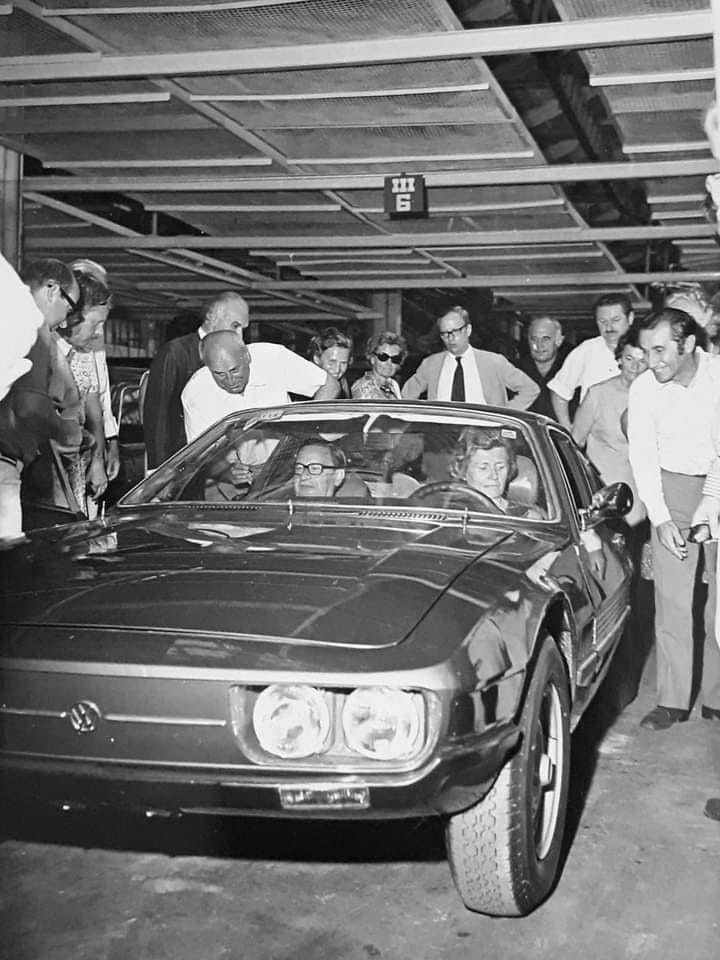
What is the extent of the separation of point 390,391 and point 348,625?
563 cm

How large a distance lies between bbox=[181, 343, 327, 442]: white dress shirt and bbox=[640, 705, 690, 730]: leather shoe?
235cm

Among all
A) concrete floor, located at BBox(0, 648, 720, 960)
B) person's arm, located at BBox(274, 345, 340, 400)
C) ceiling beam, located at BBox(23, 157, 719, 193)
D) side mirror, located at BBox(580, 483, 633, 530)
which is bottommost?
concrete floor, located at BBox(0, 648, 720, 960)

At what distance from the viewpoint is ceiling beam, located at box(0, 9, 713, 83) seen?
523 cm

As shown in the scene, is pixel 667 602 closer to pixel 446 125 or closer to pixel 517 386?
pixel 517 386

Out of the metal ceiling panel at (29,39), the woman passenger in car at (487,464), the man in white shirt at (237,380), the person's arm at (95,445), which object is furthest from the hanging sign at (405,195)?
the woman passenger in car at (487,464)

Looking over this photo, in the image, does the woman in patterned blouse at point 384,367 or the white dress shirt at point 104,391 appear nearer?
the white dress shirt at point 104,391

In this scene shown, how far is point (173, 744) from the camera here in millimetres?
2518

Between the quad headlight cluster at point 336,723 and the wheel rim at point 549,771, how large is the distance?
0.68 m

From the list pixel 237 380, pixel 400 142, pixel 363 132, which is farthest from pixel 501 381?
pixel 237 380

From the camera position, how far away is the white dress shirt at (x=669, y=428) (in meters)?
4.96

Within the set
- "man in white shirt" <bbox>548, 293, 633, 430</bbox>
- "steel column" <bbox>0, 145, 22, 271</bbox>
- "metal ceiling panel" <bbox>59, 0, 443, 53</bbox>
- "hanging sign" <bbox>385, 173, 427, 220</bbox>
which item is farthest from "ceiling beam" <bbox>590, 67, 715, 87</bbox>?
"steel column" <bbox>0, 145, 22, 271</bbox>

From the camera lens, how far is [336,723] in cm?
251

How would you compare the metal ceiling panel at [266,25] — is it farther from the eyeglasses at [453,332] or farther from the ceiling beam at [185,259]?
the ceiling beam at [185,259]

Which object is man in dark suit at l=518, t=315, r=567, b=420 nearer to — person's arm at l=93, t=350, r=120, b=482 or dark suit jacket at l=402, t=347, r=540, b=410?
dark suit jacket at l=402, t=347, r=540, b=410
